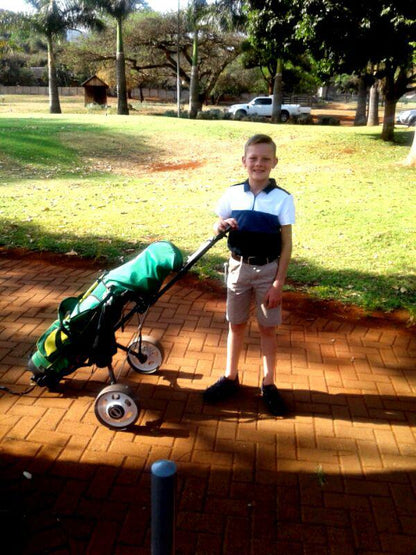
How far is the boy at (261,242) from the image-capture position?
3.20 m

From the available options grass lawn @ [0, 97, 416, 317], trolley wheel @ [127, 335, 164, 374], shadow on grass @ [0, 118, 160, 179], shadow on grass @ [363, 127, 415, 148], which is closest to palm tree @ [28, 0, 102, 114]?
shadow on grass @ [0, 118, 160, 179]

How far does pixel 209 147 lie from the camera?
18.6 m

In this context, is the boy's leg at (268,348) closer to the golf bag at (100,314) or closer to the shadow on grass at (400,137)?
the golf bag at (100,314)

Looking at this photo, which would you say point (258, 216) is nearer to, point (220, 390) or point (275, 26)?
point (220, 390)

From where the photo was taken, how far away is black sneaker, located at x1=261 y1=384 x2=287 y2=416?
142 inches

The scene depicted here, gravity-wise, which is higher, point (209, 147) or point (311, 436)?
point (209, 147)

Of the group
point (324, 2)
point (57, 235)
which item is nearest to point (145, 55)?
point (324, 2)

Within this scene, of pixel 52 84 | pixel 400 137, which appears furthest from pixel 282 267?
pixel 52 84

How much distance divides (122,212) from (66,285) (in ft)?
11.8

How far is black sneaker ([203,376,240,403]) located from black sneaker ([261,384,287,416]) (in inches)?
9.2

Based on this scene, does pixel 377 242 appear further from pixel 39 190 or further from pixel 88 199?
pixel 39 190

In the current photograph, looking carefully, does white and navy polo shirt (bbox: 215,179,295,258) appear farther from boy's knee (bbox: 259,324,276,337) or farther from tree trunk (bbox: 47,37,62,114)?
tree trunk (bbox: 47,37,62,114)

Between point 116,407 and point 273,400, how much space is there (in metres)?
1.11

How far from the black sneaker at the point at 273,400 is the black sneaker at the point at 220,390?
0.23 m
